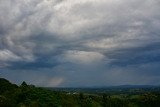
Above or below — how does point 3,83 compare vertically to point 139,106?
above

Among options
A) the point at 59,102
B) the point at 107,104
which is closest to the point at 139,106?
the point at 107,104

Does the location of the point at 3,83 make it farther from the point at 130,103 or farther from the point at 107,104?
the point at 130,103

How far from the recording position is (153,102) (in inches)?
6486

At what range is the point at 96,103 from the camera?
157 metres

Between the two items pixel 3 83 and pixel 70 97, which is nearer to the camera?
pixel 70 97

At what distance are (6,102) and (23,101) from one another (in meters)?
7.57

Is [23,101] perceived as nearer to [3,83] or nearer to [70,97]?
[70,97]

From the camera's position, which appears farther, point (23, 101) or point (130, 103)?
point (130, 103)

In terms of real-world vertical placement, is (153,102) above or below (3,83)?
below

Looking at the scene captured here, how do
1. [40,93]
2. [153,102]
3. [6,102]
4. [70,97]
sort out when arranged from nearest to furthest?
[6,102]
[40,93]
[70,97]
[153,102]

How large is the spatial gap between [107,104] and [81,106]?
14961 millimetres

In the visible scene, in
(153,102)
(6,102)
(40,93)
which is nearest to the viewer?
(6,102)

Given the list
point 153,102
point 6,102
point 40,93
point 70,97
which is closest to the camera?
point 6,102

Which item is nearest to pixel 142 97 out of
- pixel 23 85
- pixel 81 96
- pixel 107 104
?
pixel 107 104
